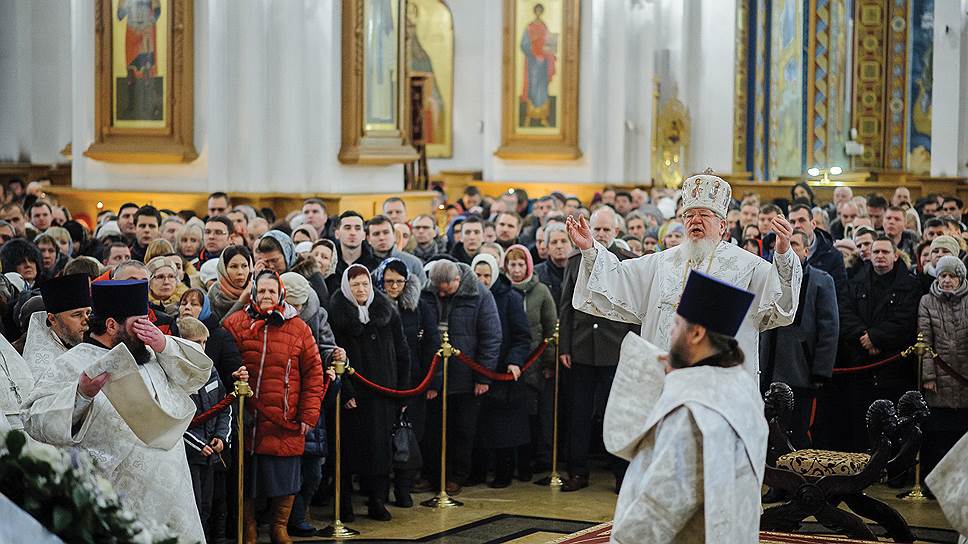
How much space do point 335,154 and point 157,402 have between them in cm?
975

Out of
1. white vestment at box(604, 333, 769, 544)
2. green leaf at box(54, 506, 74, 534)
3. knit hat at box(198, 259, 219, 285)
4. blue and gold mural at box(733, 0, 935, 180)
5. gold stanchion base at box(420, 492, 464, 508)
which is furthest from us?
blue and gold mural at box(733, 0, 935, 180)

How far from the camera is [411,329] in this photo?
385 inches

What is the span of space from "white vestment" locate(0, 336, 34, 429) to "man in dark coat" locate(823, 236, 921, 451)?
19.9 ft

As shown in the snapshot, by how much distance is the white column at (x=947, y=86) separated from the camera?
78.0 feet

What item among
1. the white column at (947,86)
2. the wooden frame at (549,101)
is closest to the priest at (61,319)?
the wooden frame at (549,101)

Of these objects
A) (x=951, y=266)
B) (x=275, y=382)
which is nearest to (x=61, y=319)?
(x=275, y=382)

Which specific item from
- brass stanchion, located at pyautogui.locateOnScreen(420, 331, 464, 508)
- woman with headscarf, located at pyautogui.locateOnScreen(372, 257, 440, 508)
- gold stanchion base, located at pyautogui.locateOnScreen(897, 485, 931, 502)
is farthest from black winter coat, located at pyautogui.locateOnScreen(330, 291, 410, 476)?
gold stanchion base, located at pyautogui.locateOnScreen(897, 485, 931, 502)

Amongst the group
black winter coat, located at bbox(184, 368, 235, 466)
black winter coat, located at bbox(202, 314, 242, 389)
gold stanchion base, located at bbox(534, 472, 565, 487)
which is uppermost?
black winter coat, located at bbox(202, 314, 242, 389)

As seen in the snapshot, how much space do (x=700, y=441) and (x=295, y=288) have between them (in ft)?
13.6

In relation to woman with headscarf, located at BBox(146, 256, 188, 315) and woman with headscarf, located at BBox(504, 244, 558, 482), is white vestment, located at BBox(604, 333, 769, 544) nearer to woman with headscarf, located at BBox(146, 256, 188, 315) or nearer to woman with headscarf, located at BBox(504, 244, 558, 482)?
woman with headscarf, located at BBox(146, 256, 188, 315)

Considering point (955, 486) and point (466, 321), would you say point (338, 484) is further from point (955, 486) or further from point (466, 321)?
point (955, 486)

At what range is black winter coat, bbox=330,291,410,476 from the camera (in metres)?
9.21

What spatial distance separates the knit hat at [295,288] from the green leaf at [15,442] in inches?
171

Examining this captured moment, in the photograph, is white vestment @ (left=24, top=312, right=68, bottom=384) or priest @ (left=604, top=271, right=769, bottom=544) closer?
priest @ (left=604, top=271, right=769, bottom=544)
